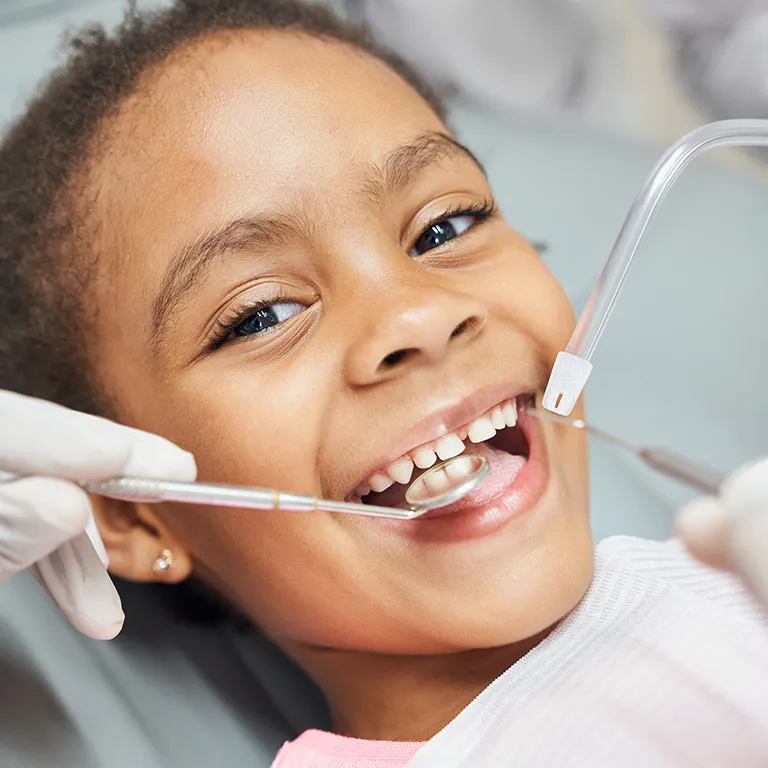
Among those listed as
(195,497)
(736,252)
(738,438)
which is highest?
(195,497)

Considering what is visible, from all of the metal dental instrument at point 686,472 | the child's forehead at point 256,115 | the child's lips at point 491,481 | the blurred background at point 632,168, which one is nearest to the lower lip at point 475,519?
the child's lips at point 491,481

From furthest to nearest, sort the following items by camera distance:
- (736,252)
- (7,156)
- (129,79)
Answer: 1. (736,252)
2. (7,156)
3. (129,79)

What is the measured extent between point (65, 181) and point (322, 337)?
15.4 inches

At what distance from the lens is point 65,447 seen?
81 centimetres

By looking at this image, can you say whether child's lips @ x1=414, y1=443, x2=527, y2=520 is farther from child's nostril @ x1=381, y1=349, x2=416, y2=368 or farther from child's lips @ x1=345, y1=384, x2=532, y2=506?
child's nostril @ x1=381, y1=349, x2=416, y2=368

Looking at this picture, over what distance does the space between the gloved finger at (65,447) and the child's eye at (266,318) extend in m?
0.25

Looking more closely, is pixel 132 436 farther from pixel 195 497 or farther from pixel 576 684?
pixel 576 684

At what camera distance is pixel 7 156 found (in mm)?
1250

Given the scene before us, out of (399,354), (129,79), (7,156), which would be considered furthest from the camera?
(7,156)

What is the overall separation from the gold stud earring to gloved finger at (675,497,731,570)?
0.67 meters

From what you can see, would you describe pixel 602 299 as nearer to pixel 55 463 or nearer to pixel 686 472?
pixel 686 472

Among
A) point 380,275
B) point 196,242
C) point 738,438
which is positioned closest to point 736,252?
point 738,438

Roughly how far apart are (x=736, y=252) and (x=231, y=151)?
116 centimetres

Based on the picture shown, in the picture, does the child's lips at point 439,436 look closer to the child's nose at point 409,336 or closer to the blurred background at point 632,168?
the child's nose at point 409,336
